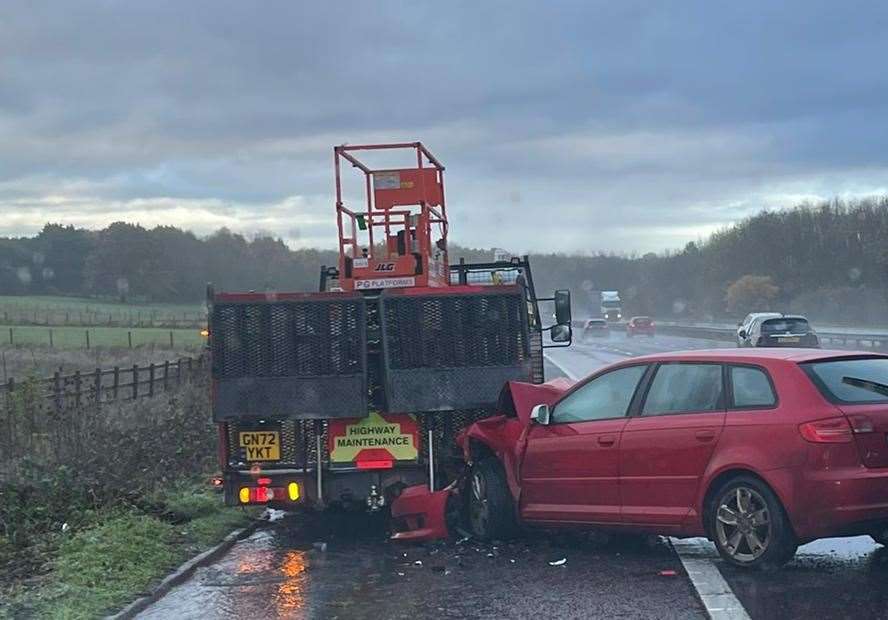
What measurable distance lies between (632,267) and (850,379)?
108542 mm

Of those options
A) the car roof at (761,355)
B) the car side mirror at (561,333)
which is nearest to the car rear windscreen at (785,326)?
the car side mirror at (561,333)

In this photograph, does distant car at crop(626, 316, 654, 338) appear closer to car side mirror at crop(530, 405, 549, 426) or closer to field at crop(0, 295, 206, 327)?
field at crop(0, 295, 206, 327)

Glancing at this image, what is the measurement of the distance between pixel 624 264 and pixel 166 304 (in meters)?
76.6

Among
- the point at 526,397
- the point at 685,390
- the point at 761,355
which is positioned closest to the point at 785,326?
the point at 526,397

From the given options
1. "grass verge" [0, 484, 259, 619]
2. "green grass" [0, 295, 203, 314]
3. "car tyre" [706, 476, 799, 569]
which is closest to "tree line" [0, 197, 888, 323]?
"green grass" [0, 295, 203, 314]

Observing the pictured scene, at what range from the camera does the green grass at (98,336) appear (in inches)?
1736

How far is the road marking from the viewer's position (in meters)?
6.88

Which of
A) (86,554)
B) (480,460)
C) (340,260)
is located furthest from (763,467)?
(340,260)

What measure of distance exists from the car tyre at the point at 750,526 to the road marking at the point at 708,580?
0.23m

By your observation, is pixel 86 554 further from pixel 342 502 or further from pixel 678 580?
pixel 678 580

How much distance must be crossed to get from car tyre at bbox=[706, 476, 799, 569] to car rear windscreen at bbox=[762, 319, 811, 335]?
28.0 metres

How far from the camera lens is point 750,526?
7.89 m

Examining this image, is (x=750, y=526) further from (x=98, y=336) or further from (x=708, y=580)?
(x=98, y=336)

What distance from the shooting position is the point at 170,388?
2583 cm
